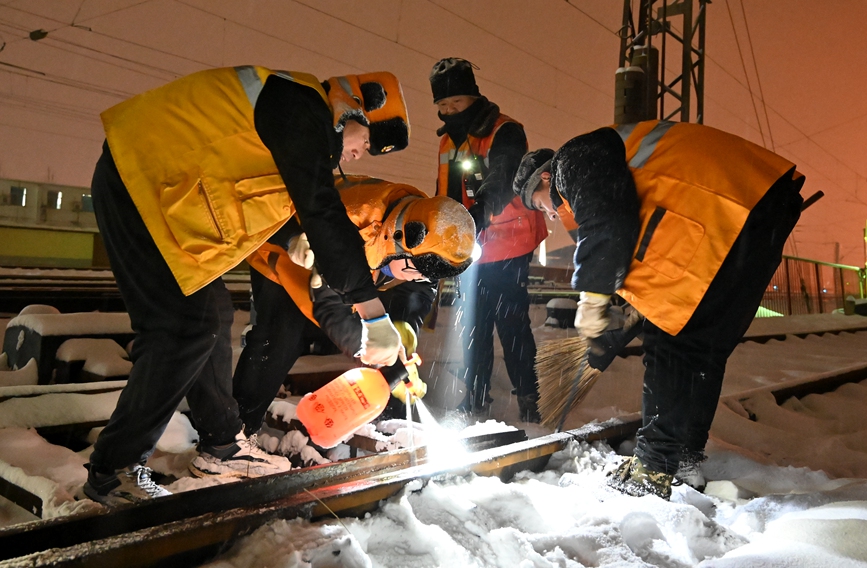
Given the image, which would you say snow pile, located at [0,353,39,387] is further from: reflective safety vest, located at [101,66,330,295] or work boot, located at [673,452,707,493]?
work boot, located at [673,452,707,493]

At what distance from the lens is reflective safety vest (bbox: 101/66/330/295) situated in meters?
1.95

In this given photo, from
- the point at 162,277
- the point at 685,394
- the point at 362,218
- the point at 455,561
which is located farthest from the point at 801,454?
the point at 162,277

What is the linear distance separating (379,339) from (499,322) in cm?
167

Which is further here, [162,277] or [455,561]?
[162,277]

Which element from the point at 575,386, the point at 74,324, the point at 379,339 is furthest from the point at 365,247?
the point at 74,324

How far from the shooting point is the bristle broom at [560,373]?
3031 millimetres

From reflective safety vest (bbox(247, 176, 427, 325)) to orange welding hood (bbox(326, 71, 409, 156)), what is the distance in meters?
0.51

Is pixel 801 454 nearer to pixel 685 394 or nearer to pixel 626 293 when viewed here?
pixel 685 394

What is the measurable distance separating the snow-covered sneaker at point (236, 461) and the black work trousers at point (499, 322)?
159 cm

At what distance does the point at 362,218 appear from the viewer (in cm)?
311

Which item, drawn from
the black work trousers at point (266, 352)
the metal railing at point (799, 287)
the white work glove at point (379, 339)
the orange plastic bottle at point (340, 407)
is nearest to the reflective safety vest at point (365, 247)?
the black work trousers at point (266, 352)

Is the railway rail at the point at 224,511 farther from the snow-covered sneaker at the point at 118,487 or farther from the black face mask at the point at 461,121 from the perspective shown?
the black face mask at the point at 461,121

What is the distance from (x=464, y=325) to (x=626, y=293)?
203 centimetres

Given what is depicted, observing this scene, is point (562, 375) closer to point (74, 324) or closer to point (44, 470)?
point (44, 470)
